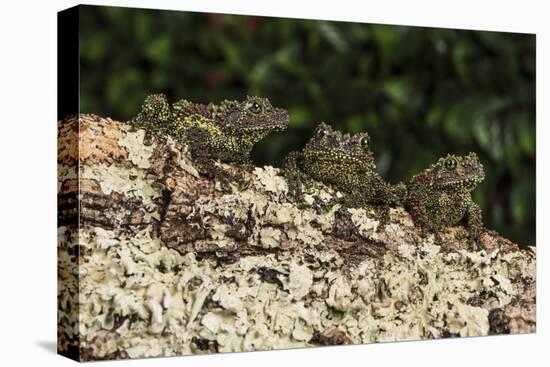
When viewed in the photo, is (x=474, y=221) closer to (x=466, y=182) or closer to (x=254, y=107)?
(x=466, y=182)

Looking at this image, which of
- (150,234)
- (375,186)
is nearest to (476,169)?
(375,186)

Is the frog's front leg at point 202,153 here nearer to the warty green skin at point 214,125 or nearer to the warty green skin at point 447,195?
the warty green skin at point 214,125

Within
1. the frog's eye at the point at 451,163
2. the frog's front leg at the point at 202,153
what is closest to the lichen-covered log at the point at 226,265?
the frog's front leg at the point at 202,153

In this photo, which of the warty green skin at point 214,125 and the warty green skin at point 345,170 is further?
the warty green skin at point 345,170

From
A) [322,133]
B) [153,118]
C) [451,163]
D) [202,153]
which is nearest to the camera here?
[153,118]

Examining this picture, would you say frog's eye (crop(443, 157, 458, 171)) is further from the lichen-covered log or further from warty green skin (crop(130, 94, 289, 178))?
warty green skin (crop(130, 94, 289, 178))

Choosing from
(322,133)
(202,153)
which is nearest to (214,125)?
(202,153)

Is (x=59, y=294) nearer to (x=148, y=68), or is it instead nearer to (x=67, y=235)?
(x=67, y=235)
